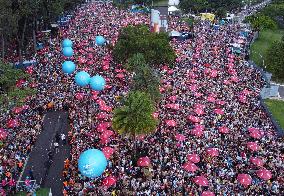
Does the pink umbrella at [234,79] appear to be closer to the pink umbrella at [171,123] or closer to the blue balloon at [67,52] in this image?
the pink umbrella at [171,123]

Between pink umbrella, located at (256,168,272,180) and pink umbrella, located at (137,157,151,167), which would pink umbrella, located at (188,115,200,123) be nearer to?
pink umbrella, located at (137,157,151,167)

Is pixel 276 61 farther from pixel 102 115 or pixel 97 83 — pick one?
pixel 102 115

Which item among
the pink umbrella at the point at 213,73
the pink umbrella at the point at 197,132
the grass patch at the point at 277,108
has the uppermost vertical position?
the pink umbrella at the point at 213,73

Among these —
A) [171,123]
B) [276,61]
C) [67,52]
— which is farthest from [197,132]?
[67,52]

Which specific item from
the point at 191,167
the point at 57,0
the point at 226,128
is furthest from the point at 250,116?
the point at 57,0

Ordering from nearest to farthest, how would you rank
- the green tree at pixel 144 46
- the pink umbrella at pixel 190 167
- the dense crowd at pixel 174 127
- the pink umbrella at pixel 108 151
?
the pink umbrella at pixel 190 167 < the dense crowd at pixel 174 127 < the pink umbrella at pixel 108 151 < the green tree at pixel 144 46

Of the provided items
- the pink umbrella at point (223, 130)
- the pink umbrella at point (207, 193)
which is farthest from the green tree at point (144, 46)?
the pink umbrella at point (207, 193)
